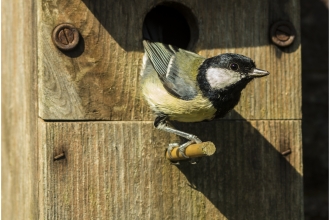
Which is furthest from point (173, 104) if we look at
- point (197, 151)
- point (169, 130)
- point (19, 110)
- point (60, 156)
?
point (19, 110)

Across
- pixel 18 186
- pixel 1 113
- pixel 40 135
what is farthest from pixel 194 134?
pixel 1 113

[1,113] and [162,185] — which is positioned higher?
[1,113]

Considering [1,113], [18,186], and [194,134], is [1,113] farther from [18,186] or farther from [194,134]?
[194,134]

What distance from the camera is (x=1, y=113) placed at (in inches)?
161

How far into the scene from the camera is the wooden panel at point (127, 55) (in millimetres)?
3180

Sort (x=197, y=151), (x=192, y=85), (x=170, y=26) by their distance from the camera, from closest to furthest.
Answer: (x=197, y=151), (x=192, y=85), (x=170, y=26)

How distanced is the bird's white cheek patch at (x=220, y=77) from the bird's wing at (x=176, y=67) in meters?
0.07

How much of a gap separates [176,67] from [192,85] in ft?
0.41

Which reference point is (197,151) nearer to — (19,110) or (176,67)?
(176,67)

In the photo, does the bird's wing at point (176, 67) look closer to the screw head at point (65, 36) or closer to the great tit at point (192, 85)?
the great tit at point (192, 85)

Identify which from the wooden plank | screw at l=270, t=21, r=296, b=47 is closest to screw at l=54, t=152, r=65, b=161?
the wooden plank

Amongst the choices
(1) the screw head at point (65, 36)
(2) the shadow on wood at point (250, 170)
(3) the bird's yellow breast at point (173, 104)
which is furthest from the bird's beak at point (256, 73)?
(1) the screw head at point (65, 36)

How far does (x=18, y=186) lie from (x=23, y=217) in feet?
0.59

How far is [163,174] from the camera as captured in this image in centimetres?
332
